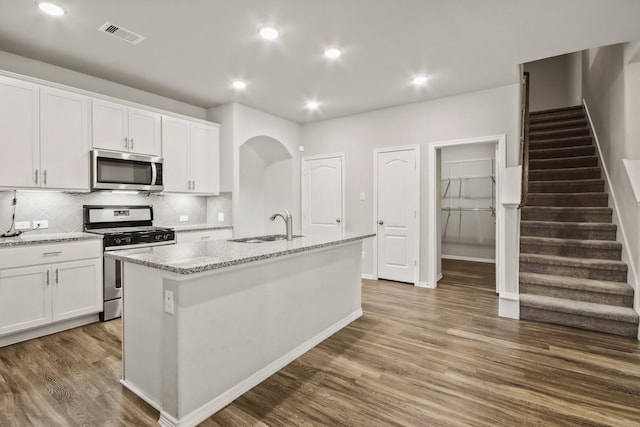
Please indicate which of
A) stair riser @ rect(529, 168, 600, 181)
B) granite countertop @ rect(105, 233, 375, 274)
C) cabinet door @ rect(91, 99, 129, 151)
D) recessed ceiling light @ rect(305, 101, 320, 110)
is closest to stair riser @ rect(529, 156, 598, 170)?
stair riser @ rect(529, 168, 600, 181)

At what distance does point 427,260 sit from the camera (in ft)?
15.7

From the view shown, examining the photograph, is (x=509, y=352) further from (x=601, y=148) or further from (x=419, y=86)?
(x=601, y=148)

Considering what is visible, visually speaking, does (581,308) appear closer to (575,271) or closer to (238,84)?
(575,271)

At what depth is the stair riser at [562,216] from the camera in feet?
13.1

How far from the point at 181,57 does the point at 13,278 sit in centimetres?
258

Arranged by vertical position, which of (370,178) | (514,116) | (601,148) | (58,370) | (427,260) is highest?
(514,116)

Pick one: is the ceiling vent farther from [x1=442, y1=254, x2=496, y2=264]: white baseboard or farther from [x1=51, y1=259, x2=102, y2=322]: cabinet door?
[x1=442, y1=254, x2=496, y2=264]: white baseboard

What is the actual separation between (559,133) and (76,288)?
23.4 feet

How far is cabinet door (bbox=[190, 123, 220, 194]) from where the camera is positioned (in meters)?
4.65

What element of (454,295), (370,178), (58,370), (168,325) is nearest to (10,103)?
(58,370)

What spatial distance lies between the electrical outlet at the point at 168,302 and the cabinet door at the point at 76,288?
2.12m

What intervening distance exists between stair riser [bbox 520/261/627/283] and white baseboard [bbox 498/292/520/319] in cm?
59

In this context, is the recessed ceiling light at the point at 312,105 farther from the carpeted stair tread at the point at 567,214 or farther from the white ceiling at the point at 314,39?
the carpeted stair tread at the point at 567,214

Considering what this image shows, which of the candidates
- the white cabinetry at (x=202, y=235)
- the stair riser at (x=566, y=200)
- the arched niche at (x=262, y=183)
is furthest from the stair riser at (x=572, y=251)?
the white cabinetry at (x=202, y=235)
